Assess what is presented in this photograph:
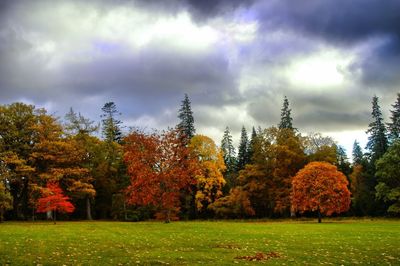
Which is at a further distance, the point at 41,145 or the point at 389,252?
the point at 41,145

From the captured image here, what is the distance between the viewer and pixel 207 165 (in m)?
64.2

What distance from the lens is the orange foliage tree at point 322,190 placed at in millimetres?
50000

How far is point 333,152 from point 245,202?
56.3 feet

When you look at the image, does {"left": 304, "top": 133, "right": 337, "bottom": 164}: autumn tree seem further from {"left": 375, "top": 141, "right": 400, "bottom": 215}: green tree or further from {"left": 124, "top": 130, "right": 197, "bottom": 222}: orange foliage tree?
{"left": 124, "top": 130, "right": 197, "bottom": 222}: orange foliage tree

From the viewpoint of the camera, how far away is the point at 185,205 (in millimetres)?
66812

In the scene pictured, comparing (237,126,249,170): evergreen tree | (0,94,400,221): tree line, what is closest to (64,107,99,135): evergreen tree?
(0,94,400,221): tree line

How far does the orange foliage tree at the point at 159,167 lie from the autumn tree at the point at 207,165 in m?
15.7

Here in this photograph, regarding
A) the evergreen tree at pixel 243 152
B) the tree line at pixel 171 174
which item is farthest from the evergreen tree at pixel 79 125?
the evergreen tree at pixel 243 152

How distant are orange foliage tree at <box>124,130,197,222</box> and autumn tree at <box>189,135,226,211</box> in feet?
51.6

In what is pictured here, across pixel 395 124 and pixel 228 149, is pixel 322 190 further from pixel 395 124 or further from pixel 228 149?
pixel 228 149

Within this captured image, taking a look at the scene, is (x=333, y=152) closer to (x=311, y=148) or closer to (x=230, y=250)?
(x=311, y=148)

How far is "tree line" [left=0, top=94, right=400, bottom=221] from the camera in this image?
1901 inches

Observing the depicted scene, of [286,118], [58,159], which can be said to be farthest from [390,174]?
[58,159]

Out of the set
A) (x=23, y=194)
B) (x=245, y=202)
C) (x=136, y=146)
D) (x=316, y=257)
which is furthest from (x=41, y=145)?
(x=316, y=257)
